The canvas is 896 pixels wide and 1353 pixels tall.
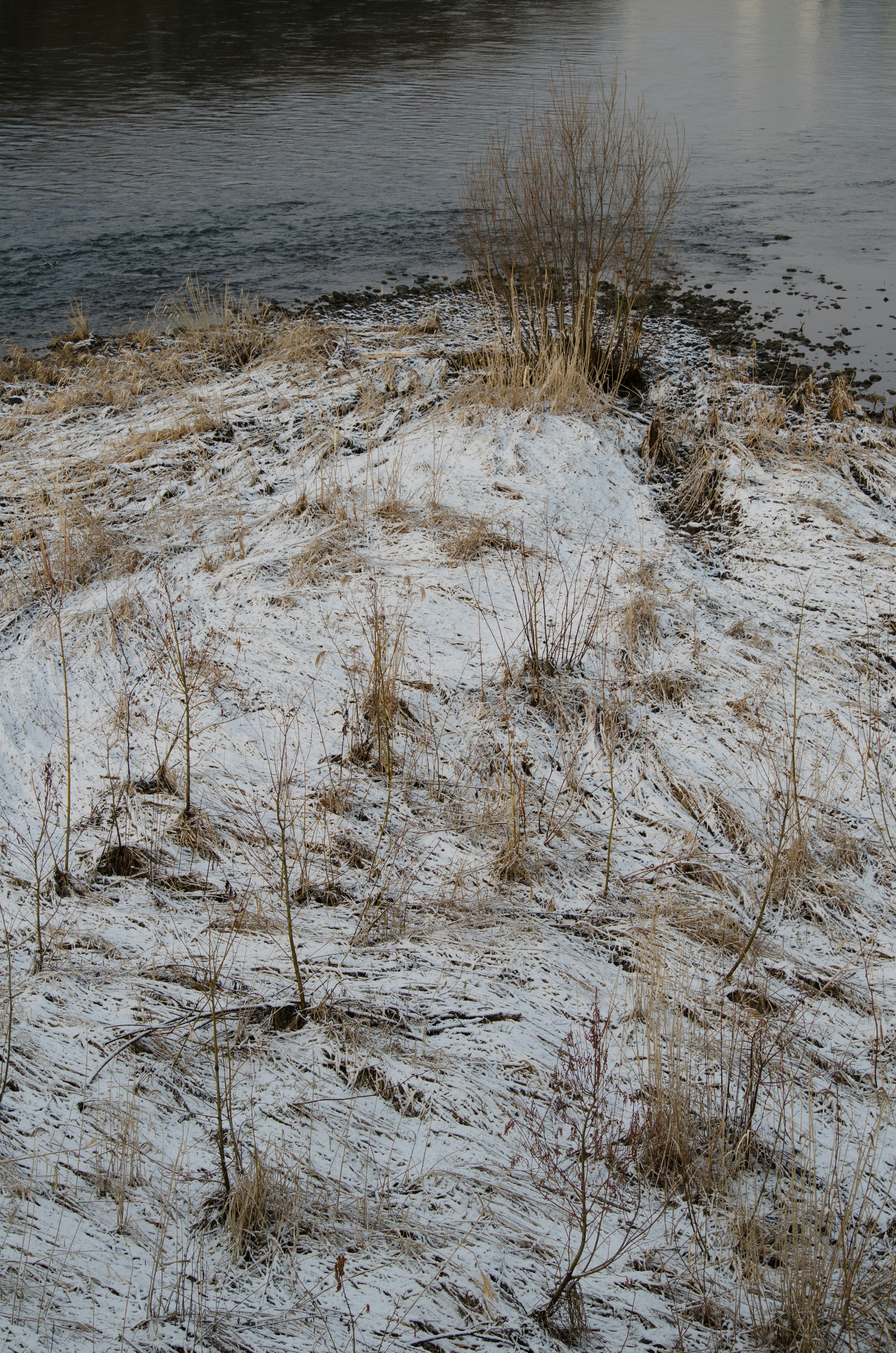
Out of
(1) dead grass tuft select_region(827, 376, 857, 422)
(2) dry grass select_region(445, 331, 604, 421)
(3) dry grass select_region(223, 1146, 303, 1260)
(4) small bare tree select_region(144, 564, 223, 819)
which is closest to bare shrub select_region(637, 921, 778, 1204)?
(3) dry grass select_region(223, 1146, 303, 1260)

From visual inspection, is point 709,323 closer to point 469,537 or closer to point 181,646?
point 469,537

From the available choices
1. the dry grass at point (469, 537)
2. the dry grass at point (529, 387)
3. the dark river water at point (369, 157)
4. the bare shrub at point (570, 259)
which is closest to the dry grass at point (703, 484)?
the dry grass at point (529, 387)

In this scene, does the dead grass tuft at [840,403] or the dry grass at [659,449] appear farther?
the dead grass tuft at [840,403]

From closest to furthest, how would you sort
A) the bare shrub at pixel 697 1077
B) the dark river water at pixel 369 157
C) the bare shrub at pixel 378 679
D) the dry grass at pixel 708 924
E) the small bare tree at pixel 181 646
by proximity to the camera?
the bare shrub at pixel 697 1077
the dry grass at pixel 708 924
the bare shrub at pixel 378 679
the small bare tree at pixel 181 646
the dark river water at pixel 369 157

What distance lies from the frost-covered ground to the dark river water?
128 inches

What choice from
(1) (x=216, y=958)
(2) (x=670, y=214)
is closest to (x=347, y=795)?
(1) (x=216, y=958)

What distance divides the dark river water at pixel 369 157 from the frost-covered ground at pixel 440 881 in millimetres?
3257

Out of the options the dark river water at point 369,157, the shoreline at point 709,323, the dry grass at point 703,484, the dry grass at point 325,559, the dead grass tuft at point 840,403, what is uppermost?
the dark river water at point 369,157

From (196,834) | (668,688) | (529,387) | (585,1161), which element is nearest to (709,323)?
(529,387)

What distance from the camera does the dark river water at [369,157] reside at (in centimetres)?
902

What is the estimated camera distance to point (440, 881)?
3.03 meters

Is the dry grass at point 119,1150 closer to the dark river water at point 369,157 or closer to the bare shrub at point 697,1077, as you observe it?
the bare shrub at point 697,1077

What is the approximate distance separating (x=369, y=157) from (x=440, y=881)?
1317 centimetres

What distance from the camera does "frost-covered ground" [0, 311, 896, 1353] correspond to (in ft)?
6.31
